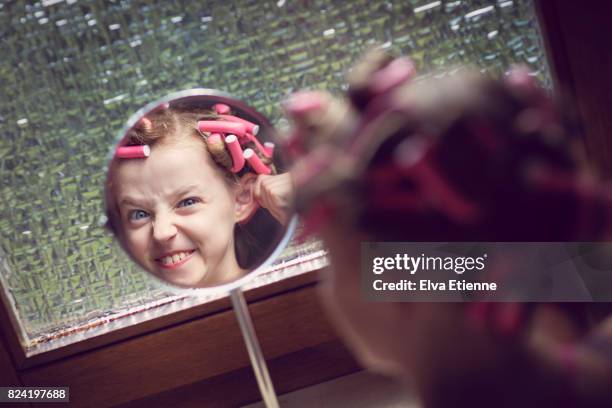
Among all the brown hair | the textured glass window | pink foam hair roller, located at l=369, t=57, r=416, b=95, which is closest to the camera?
pink foam hair roller, located at l=369, t=57, r=416, b=95

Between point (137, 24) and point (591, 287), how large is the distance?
0.75 metres

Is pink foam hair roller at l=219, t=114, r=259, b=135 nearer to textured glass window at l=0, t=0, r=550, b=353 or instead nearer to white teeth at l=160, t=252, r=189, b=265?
white teeth at l=160, t=252, r=189, b=265

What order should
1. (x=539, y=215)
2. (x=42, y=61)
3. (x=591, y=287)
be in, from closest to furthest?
(x=539, y=215), (x=591, y=287), (x=42, y=61)

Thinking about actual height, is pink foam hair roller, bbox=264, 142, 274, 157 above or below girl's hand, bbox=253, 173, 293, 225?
above

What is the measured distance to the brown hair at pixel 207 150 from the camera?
63 cm

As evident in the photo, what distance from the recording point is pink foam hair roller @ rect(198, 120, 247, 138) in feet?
2.20

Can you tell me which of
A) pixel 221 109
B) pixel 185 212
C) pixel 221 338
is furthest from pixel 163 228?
pixel 221 338

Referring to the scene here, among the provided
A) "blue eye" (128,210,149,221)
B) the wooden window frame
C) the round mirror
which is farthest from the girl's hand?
the wooden window frame

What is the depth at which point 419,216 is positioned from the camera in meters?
0.36

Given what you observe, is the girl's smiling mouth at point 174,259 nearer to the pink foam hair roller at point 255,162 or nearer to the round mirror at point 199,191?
the round mirror at point 199,191

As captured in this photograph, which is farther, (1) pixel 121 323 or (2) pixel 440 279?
(1) pixel 121 323

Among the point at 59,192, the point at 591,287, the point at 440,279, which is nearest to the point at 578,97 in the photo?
the point at 591,287

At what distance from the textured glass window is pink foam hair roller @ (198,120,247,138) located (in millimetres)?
333

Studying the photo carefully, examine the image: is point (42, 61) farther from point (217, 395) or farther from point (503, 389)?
point (503, 389)
